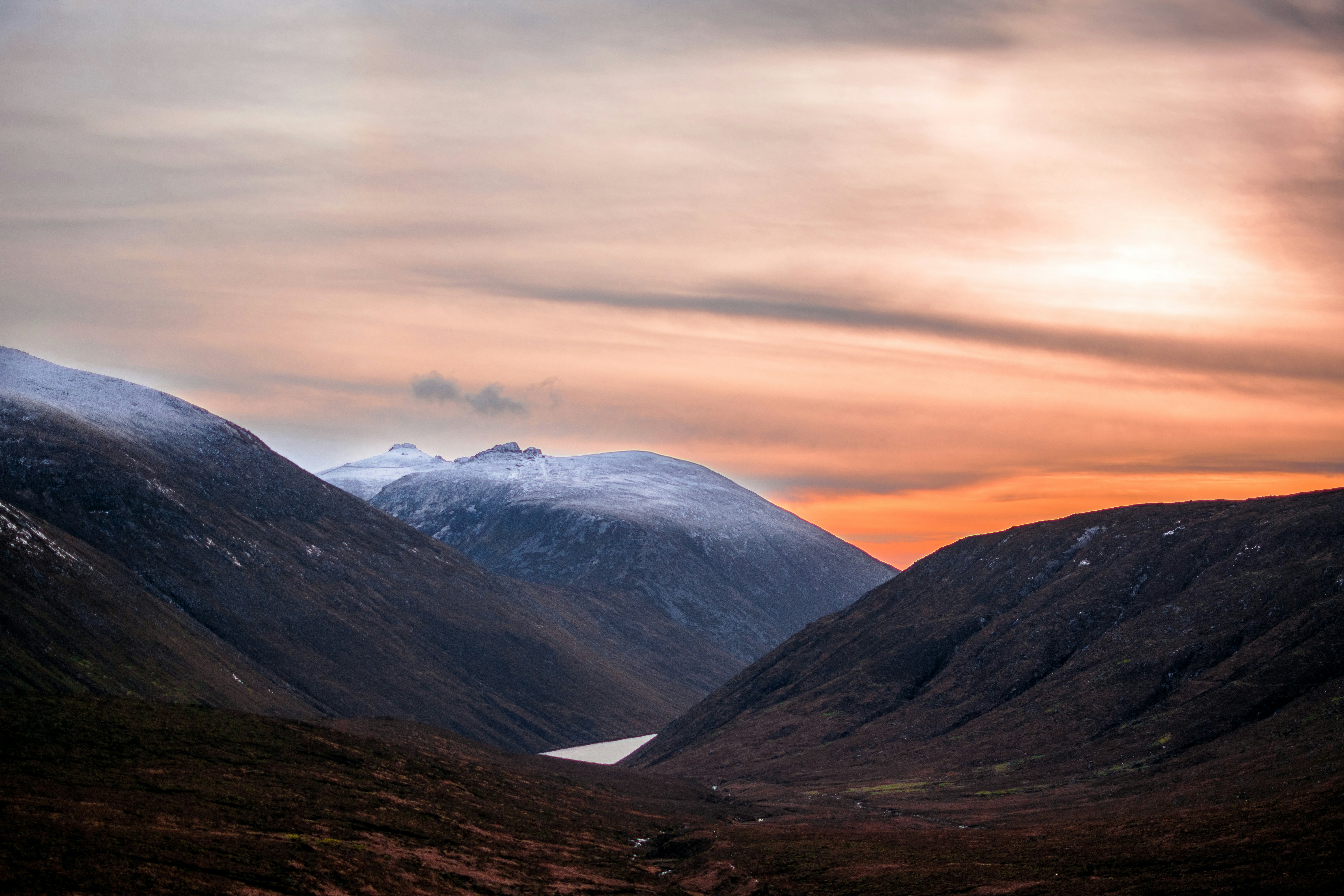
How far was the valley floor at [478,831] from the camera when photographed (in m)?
63.3

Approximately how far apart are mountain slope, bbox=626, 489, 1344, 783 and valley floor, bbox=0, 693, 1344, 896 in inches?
844

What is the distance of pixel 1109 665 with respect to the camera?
15650 cm

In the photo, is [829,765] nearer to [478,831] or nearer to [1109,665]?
[1109,665]

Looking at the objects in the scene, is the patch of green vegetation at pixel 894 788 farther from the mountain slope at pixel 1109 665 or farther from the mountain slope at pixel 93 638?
the mountain slope at pixel 93 638

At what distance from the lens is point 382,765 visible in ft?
352

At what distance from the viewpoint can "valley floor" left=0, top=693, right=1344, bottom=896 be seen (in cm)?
6334

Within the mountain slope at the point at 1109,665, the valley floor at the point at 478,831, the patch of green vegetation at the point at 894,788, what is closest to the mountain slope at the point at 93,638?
the valley floor at the point at 478,831

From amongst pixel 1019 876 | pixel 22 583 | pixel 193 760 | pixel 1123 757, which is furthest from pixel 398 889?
pixel 22 583

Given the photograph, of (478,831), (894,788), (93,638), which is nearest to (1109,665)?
(894,788)

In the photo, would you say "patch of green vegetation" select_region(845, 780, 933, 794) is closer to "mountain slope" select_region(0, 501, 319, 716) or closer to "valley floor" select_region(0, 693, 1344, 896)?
"valley floor" select_region(0, 693, 1344, 896)

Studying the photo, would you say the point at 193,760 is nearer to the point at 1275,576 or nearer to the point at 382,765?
the point at 382,765

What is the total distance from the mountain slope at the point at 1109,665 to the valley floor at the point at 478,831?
21.4 m

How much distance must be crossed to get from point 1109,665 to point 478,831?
10232cm

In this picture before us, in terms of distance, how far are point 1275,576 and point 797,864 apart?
9440 centimetres
